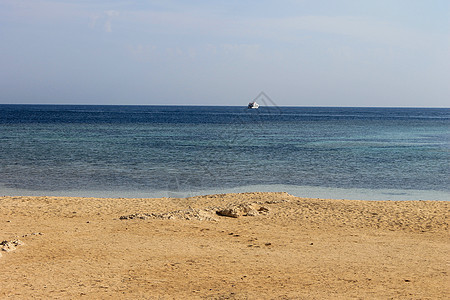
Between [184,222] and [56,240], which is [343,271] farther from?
[56,240]

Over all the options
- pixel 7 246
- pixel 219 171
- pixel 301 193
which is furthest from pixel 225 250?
pixel 219 171

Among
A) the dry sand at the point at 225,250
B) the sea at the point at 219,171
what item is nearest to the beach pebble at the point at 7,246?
the dry sand at the point at 225,250

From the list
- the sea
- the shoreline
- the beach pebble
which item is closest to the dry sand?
the beach pebble

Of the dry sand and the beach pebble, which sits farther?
the beach pebble

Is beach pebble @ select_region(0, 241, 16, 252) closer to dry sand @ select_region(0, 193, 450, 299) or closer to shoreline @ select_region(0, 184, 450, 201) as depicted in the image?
dry sand @ select_region(0, 193, 450, 299)

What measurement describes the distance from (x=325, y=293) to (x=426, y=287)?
1753 mm

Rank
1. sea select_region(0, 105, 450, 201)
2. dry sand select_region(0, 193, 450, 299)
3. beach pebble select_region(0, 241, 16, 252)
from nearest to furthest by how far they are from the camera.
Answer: dry sand select_region(0, 193, 450, 299) < beach pebble select_region(0, 241, 16, 252) < sea select_region(0, 105, 450, 201)

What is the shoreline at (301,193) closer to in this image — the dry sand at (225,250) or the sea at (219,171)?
the sea at (219,171)

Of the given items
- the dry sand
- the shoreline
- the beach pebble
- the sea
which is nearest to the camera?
the dry sand

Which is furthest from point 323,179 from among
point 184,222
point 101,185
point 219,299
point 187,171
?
point 219,299

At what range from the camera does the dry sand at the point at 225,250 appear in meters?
7.78

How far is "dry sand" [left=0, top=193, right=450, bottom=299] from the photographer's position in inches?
306

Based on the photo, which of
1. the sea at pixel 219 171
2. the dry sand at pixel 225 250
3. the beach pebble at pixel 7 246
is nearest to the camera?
the dry sand at pixel 225 250

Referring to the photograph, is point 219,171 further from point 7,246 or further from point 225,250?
point 7,246
